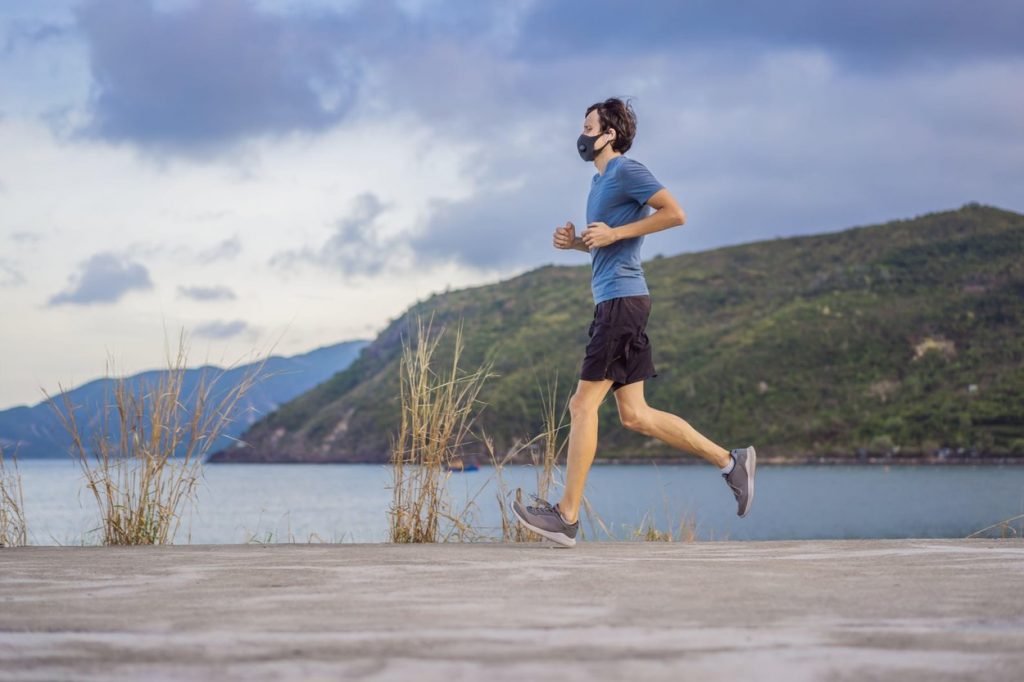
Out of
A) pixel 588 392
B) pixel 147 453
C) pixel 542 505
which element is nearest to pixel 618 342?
pixel 588 392

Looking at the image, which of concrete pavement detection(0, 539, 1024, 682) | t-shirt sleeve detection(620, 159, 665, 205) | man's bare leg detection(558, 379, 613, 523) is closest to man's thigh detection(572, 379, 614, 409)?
man's bare leg detection(558, 379, 613, 523)

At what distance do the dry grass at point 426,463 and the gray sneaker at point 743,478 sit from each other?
1.49 m

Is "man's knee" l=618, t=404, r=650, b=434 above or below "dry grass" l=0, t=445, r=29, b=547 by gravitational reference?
above

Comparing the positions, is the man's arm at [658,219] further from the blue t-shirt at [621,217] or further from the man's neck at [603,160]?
the man's neck at [603,160]

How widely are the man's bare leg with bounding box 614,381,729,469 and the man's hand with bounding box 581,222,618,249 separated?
2.45 feet

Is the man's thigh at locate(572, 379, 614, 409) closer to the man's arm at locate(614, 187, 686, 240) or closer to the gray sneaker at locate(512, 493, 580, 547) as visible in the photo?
the gray sneaker at locate(512, 493, 580, 547)

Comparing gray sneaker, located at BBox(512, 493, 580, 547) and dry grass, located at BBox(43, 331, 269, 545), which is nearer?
gray sneaker, located at BBox(512, 493, 580, 547)

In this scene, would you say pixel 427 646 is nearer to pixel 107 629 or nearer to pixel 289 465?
pixel 107 629

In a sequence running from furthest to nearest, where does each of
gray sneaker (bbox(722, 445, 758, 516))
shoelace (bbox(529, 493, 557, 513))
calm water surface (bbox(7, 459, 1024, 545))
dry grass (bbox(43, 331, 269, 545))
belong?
calm water surface (bbox(7, 459, 1024, 545)), dry grass (bbox(43, 331, 269, 545)), gray sneaker (bbox(722, 445, 758, 516)), shoelace (bbox(529, 493, 557, 513))

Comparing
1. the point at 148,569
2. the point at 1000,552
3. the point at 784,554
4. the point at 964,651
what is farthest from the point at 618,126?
the point at 964,651

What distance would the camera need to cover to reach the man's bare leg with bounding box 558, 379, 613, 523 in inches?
214

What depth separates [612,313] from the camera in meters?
5.43

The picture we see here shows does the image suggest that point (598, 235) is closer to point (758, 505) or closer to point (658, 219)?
point (658, 219)

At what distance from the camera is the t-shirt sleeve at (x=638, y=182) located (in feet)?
18.0
